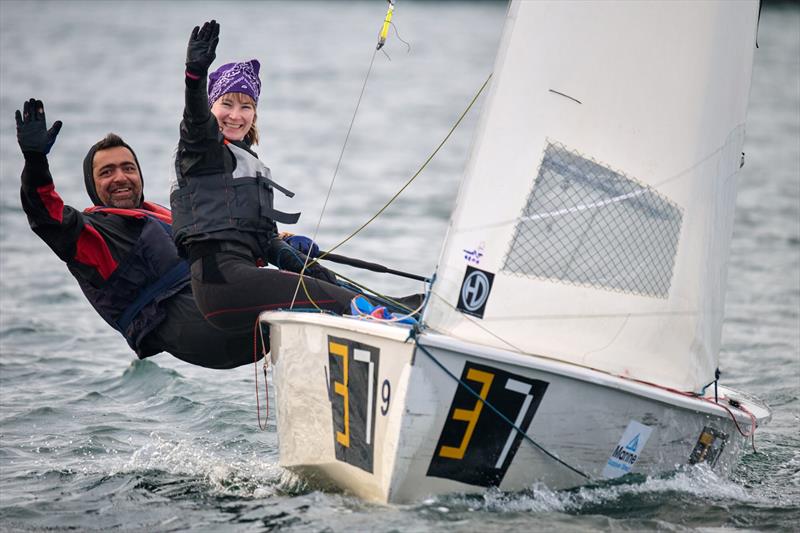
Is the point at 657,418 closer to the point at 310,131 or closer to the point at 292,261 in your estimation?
the point at 292,261

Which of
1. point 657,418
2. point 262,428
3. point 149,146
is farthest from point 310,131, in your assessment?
→ point 657,418

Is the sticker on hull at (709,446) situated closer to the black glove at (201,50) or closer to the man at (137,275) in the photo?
the man at (137,275)

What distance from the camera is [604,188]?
4473mm

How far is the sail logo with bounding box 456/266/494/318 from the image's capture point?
13.8 ft

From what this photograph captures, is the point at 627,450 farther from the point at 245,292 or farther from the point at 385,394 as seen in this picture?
the point at 245,292

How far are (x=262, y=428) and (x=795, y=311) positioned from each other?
5.32m

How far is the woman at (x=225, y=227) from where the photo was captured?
4730 millimetres

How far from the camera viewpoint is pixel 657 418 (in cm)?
445

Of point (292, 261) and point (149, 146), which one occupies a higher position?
point (149, 146)

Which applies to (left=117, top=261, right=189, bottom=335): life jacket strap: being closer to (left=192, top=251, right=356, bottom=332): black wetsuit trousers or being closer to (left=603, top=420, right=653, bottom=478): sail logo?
(left=192, top=251, right=356, bottom=332): black wetsuit trousers

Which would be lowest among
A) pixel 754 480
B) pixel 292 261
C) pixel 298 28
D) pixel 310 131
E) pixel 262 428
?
pixel 262 428

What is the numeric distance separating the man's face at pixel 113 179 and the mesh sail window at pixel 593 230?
212 centimetres

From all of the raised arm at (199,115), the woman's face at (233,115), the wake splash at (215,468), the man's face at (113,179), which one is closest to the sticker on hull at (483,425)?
the wake splash at (215,468)

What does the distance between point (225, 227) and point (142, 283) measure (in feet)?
2.28
